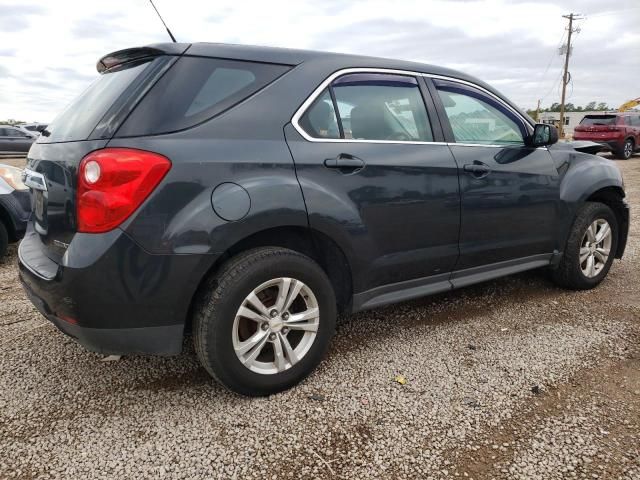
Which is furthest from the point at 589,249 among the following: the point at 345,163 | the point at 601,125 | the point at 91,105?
the point at 601,125

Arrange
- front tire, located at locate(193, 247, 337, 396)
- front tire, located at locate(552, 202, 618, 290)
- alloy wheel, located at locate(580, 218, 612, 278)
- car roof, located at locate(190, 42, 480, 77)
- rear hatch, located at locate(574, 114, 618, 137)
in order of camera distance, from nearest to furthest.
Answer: front tire, located at locate(193, 247, 337, 396), car roof, located at locate(190, 42, 480, 77), front tire, located at locate(552, 202, 618, 290), alloy wheel, located at locate(580, 218, 612, 278), rear hatch, located at locate(574, 114, 618, 137)

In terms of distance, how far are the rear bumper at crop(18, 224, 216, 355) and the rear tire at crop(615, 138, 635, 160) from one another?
742 inches

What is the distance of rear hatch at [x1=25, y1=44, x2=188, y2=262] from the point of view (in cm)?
212

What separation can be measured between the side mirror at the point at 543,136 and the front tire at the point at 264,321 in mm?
1977

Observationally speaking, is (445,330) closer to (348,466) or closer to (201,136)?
(348,466)

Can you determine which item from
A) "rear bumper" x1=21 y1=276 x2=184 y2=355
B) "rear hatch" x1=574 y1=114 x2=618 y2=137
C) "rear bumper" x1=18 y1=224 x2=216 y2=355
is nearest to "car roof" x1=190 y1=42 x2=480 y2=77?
"rear bumper" x1=18 y1=224 x2=216 y2=355

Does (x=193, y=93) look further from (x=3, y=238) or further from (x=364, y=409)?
(x=3, y=238)

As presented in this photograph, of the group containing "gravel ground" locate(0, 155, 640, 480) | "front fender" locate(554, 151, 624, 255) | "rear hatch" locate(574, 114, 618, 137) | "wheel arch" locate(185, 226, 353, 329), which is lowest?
"gravel ground" locate(0, 155, 640, 480)

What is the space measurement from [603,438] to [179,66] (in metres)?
2.49

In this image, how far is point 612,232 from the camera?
4.09 metres

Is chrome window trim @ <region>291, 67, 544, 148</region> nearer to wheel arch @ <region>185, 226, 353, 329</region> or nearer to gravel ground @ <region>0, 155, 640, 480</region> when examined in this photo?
Result: wheel arch @ <region>185, 226, 353, 329</region>

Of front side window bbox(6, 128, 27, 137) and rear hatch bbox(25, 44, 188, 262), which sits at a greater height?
rear hatch bbox(25, 44, 188, 262)

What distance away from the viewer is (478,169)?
3.08 m

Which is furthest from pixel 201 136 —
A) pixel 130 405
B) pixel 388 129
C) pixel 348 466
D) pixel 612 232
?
pixel 612 232
